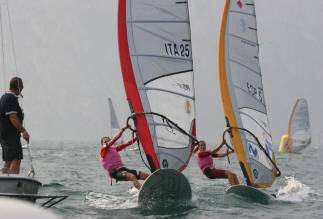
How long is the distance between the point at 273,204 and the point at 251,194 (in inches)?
17.6

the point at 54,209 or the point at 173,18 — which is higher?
the point at 173,18

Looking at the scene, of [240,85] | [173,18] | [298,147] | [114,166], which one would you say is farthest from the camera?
[298,147]

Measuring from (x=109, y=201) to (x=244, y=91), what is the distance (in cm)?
377

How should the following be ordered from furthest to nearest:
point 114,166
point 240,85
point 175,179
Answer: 1. point 240,85
2. point 114,166
3. point 175,179

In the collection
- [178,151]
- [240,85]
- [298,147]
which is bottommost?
[298,147]

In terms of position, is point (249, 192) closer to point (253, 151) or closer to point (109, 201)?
point (253, 151)

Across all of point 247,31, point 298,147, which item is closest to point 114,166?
point 247,31

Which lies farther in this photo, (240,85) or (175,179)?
(240,85)

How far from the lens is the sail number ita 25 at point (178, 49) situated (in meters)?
9.04

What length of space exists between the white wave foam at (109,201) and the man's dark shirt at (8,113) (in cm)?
263

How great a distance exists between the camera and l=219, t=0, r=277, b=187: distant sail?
10.3 meters

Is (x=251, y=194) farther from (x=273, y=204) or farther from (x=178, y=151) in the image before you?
(x=178, y=151)

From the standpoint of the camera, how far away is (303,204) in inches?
376

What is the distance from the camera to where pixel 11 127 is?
5.88m
